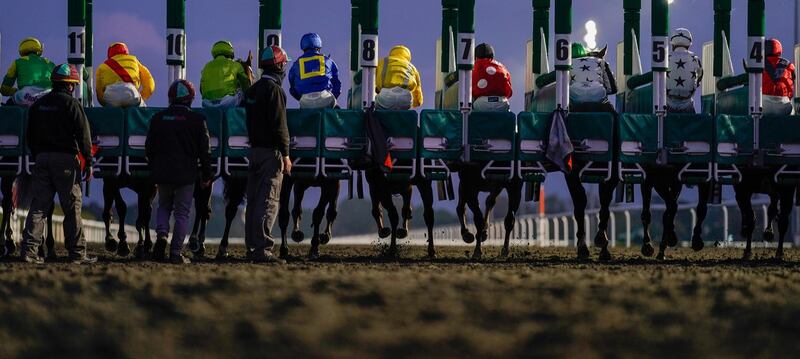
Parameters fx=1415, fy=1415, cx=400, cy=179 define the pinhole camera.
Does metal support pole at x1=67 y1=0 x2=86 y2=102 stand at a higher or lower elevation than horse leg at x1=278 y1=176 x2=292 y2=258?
higher

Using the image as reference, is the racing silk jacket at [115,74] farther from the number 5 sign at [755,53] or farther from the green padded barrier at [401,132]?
the number 5 sign at [755,53]

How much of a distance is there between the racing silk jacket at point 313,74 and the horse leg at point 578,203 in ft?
9.69

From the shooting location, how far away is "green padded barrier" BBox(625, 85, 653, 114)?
1761cm

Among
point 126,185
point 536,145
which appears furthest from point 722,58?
point 126,185

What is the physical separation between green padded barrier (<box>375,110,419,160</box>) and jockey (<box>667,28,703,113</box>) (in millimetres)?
3452

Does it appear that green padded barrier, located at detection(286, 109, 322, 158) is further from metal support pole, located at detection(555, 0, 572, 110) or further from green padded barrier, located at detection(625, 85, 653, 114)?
green padded barrier, located at detection(625, 85, 653, 114)

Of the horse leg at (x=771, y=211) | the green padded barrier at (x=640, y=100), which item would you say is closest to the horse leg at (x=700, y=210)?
the horse leg at (x=771, y=211)

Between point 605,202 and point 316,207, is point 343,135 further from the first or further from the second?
point 605,202

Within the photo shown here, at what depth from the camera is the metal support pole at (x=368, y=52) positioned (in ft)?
54.0

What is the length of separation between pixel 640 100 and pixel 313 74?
4.33 meters

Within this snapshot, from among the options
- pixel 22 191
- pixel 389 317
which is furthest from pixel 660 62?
pixel 389 317

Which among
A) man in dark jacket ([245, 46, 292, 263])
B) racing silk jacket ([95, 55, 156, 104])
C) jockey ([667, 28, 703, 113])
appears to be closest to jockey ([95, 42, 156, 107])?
racing silk jacket ([95, 55, 156, 104])

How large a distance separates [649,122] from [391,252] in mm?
3433

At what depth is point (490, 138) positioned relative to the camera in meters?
16.4
